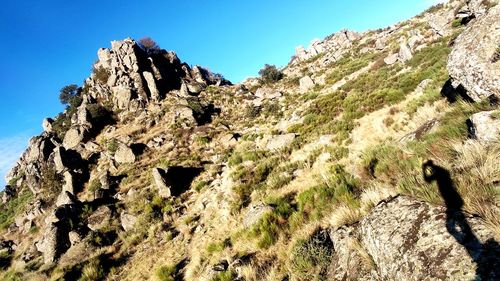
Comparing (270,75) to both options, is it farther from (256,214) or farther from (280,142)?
(256,214)

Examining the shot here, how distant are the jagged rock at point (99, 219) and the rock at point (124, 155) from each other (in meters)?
10.4

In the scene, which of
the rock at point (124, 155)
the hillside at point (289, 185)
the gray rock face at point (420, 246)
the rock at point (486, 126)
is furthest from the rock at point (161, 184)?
the rock at point (486, 126)

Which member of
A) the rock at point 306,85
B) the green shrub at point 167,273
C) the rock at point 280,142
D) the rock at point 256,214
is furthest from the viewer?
the rock at point 306,85

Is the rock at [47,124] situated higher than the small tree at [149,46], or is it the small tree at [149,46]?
the small tree at [149,46]

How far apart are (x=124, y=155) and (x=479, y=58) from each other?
3107 cm

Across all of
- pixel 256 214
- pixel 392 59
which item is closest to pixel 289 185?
pixel 256 214

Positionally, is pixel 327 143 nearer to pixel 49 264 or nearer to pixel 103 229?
pixel 103 229

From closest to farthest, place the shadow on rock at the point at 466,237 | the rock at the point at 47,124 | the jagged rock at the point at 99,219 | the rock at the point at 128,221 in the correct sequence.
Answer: the shadow on rock at the point at 466,237 → the rock at the point at 128,221 → the jagged rock at the point at 99,219 → the rock at the point at 47,124

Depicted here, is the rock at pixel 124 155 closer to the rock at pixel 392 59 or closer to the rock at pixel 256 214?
the rock at pixel 256 214

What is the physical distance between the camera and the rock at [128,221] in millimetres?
18359

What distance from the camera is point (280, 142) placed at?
2220 centimetres

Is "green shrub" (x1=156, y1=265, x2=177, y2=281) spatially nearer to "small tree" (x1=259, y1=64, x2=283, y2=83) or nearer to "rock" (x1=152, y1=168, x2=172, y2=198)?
"rock" (x1=152, y1=168, x2=172, y2=198)

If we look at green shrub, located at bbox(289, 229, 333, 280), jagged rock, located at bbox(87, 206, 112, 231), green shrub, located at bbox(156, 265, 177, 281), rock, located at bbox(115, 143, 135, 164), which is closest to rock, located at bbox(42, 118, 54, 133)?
rock, located at bbox(115, 143, 135, 164)

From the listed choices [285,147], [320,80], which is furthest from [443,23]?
[285,147]
